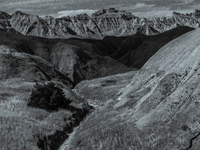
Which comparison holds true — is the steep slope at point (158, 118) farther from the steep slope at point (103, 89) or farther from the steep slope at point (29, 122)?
the steep slope at point (103, 89)

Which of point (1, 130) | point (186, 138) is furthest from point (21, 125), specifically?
point (186, 138)

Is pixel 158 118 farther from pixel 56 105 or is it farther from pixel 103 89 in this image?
pixel 103 89

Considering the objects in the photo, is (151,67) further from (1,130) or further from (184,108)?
(1,130)

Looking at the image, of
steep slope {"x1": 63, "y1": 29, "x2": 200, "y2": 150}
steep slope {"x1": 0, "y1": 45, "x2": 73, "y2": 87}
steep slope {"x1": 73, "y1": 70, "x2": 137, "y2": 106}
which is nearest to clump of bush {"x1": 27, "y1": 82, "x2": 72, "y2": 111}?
steep slope {"x1": 63, "y1": 29, "x2": 200, "y2": 150}

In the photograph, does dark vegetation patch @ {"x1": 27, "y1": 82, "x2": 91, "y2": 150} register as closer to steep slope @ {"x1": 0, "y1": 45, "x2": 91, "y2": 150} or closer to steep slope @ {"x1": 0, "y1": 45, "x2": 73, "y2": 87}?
steep slope @ {"x1": 0, "y1": 45, "x2": 91, "y2": 150}

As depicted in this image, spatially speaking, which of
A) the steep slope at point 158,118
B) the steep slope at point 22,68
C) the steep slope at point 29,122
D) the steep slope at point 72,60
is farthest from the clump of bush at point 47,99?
the steep slope at point 72,60

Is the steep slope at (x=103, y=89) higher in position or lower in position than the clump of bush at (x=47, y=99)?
lower

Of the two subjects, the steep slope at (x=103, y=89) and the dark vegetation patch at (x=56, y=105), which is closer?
the dark vegetation patch at (x=56, y=105)
